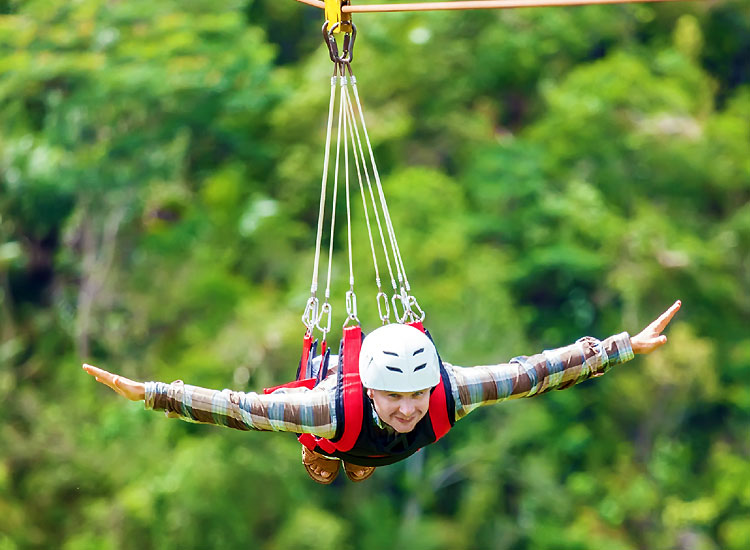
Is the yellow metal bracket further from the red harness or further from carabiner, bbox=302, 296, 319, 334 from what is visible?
the red harness

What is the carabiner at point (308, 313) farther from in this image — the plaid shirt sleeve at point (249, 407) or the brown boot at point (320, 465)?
the plaid shirt sleeve at point (249, 407)

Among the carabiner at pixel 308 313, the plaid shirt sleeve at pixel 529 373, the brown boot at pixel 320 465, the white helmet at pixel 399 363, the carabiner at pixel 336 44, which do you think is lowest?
the brown boot at pixel 320 465

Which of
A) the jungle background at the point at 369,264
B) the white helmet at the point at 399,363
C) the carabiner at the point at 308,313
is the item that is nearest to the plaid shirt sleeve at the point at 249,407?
the white helmet at the point at 399,363

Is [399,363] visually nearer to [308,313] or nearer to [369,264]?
[308,313]

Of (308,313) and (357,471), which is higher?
(308,313)

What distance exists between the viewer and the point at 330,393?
14.3 feet

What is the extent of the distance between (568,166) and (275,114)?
412cm

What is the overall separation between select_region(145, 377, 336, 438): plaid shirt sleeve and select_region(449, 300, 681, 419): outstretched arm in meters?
0.39

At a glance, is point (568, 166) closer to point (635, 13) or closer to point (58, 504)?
point (635, 13)

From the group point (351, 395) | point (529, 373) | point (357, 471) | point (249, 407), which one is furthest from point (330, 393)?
point (357, 471)

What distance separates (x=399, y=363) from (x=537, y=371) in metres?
0.45

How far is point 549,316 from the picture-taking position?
20.7 meters

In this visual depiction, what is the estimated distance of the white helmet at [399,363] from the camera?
4.23m

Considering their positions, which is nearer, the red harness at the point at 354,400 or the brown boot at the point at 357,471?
the red harness at the point at 354,400
